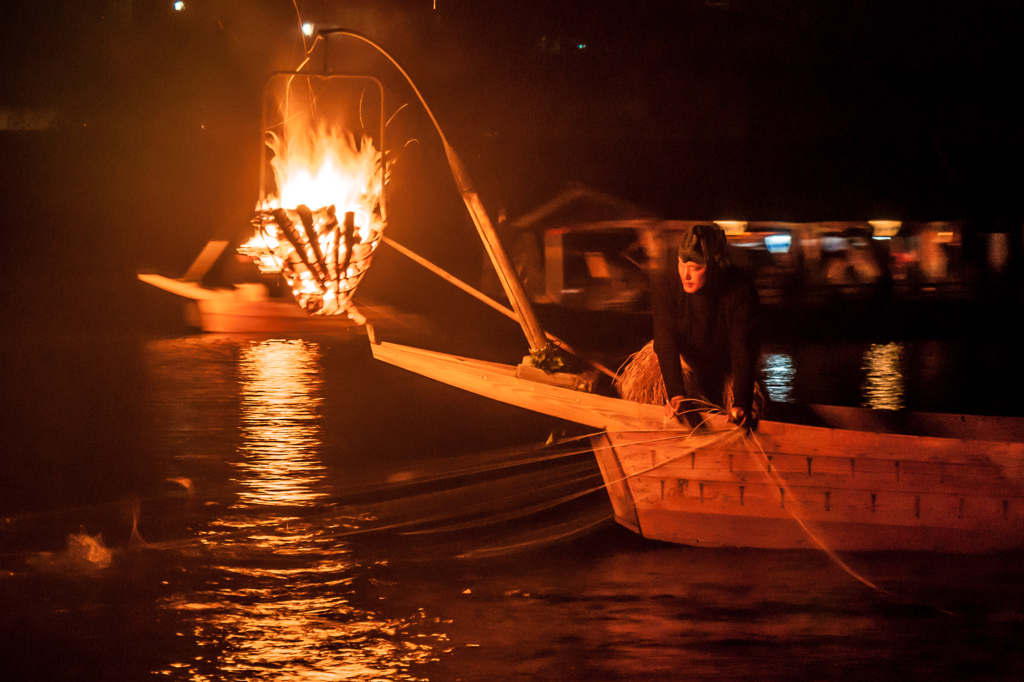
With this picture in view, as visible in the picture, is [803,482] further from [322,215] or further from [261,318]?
[261,318]

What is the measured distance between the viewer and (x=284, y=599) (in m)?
5.69

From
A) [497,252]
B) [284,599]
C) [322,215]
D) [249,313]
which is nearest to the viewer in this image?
[322,215]

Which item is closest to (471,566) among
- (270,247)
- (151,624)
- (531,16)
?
(151,624)

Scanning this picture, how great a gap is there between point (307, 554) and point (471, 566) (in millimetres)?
1069

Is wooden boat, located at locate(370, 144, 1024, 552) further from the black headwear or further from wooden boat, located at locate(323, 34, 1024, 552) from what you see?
the black headwear

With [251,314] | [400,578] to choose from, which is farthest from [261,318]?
[400,578]

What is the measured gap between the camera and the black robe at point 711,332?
5.95 metres

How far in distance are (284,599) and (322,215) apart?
7.05 feet

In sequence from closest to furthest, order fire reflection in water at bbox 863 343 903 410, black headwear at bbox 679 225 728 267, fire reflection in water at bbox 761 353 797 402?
black headwear at bbox 679 225 728 267, fire reflection in water at bbox 863 343 903 410, fire reflection in water at bbox 761 353 797 402

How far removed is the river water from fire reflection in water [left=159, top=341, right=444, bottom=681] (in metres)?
0.02

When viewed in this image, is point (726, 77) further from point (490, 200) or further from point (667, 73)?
point (490, 200)

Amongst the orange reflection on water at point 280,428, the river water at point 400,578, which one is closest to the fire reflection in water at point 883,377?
the river water at point 400,578

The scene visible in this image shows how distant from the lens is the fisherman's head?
5859mm

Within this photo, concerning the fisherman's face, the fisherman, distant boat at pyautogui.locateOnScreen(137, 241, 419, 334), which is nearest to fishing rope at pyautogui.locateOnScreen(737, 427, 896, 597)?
the fisherman
